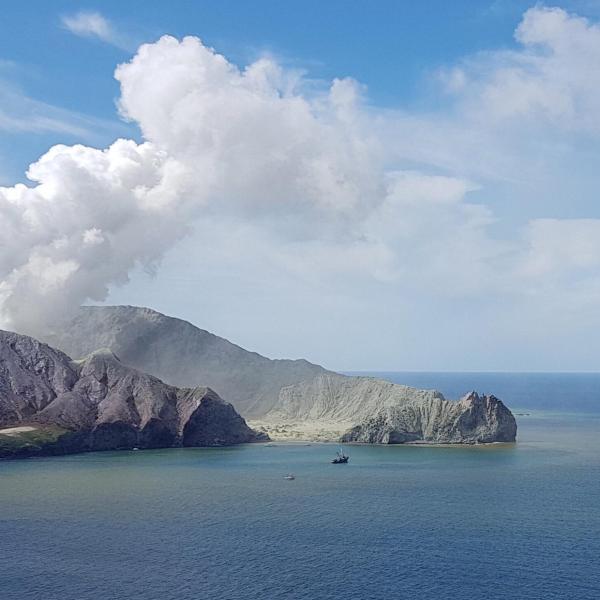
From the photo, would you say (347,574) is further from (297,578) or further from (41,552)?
(41,552)

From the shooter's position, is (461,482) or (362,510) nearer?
(362,510)

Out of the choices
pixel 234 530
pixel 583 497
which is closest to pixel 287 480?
pixel 234 530

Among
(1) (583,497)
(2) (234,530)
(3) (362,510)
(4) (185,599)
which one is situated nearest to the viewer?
(4) (185,599)

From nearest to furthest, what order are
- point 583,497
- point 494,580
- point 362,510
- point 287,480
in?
point 494,580, point 362,510, point 583,497, point 287,480

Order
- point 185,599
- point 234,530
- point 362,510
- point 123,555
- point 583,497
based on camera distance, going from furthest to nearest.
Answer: point 583,497 < point 362,510 < point 234,530 < point 123,555 < point 185,599

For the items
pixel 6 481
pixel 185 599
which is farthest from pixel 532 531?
pixel 6 481

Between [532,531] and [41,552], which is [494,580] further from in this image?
[41,552]
